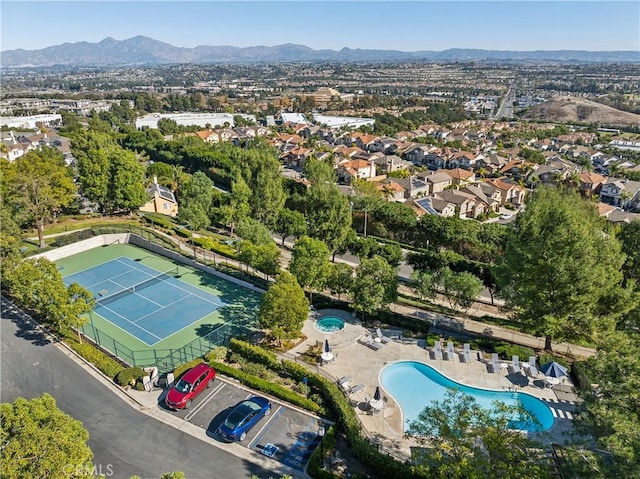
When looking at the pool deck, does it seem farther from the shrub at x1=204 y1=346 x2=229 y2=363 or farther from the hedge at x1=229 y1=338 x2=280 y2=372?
the shrub at x1=204 y1=346 x2=229 y2=363

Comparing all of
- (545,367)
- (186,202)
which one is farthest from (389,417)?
(186,202)

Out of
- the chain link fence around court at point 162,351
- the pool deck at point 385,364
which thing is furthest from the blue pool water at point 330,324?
the chain link fence around court at point 162,351

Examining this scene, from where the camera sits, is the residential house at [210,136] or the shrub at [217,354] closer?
the shrub at [217,354]

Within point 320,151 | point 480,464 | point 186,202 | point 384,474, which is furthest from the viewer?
point 320,151

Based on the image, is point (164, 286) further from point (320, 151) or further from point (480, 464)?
point (320, 151)

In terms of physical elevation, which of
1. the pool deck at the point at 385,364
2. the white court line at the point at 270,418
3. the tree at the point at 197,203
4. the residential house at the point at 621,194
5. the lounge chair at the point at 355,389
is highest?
the tree at the point at 197,203

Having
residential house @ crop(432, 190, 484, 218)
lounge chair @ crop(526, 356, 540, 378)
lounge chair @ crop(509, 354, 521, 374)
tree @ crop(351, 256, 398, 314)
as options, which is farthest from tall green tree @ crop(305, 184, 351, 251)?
residential house @ crop(432, 190, 484, 218)

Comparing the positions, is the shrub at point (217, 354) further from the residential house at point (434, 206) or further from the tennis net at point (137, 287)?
the residential house at point (434, 206)
